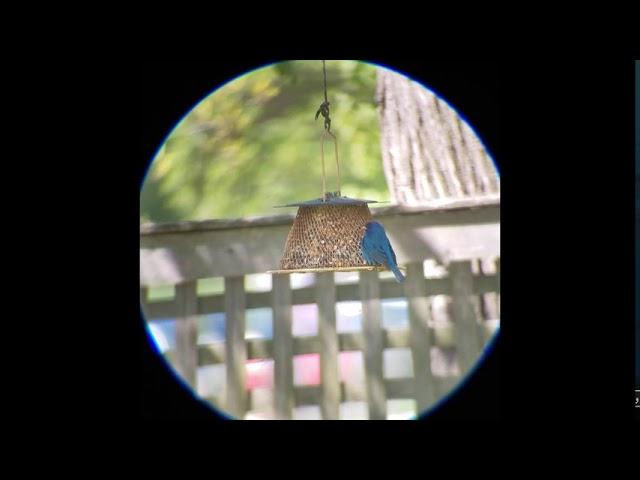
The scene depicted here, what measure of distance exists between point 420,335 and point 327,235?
874 mm

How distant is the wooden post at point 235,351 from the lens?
13.9 feet

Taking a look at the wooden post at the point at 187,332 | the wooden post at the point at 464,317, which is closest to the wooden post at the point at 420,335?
the wooden post at the point at 464,317

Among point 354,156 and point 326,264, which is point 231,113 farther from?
point 326,264

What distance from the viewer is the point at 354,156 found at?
523 cm

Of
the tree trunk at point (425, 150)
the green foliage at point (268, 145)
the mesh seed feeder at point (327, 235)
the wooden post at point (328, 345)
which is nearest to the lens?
the mesh seed feeder at point (327, 235)

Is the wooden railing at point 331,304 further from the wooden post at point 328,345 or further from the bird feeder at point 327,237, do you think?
the bird feeder at point 327,237

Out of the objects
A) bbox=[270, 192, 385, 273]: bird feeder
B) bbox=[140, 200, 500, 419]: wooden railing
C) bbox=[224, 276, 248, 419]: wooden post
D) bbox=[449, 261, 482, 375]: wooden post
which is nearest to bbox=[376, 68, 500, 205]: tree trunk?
bbox=[140, 200, 500, 419]: wooden railing

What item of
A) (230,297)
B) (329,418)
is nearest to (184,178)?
(230,297)

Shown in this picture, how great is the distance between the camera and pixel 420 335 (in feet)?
14.0

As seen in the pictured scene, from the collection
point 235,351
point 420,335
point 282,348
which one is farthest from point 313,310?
point 420,335

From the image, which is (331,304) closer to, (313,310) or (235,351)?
(313,310)

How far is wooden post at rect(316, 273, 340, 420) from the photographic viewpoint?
421 cm

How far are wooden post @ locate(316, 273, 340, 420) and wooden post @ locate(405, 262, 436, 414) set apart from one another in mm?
365

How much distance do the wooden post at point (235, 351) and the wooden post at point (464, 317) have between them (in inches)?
39.8
